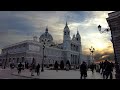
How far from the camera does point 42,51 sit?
156ft

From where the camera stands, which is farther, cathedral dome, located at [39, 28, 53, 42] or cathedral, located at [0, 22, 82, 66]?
cathedral dome, located at [39, 28, 53, 42]

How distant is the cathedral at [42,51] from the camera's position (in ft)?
140

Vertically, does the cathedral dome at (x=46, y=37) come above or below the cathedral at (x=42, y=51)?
above

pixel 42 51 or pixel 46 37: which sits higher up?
pixel 46 37

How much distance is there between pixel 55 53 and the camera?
184ft

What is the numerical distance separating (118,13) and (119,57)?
9.58ft

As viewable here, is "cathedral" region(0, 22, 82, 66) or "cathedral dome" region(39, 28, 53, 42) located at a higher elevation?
"cathedral dome" region(39, 28, 53, 42)

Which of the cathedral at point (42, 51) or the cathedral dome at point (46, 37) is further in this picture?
the cathedral dome at point (46, 37)

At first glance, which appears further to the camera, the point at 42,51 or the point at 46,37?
the point at 46,37

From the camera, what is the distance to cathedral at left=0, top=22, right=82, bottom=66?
4266 centimetres
